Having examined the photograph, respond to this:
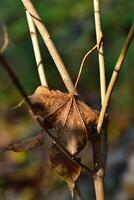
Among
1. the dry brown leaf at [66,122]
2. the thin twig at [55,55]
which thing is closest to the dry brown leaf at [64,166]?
the dry brown leaf at [66,122]

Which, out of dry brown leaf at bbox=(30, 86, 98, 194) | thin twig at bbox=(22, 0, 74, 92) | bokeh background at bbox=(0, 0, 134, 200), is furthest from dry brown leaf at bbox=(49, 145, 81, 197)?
bokeh background at bbox=(0, 0, 134, 200)

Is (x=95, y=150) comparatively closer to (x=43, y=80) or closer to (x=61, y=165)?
(x=61, y=165)

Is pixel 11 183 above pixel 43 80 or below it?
below

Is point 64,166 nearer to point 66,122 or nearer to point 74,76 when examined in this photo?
point 66,122

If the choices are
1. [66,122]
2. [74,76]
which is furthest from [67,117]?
[74,76]

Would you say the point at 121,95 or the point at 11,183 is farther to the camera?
the point at 121,95

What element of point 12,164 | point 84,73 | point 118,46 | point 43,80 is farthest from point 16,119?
point 43,80

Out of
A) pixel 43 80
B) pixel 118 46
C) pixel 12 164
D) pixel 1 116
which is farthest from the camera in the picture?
pixel 1 116
